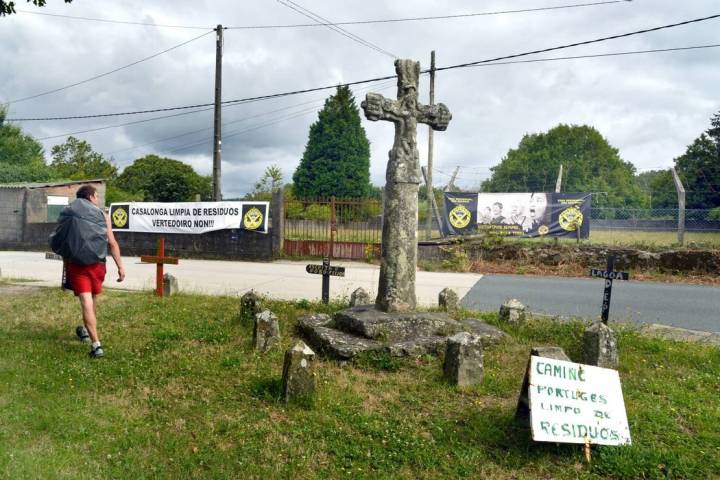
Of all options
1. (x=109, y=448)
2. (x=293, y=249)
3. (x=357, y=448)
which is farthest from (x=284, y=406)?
(x=293, y=249)

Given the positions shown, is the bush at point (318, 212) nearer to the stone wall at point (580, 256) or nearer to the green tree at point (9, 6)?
the stone wall at point (580, 256)

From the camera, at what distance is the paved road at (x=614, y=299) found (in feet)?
26.6

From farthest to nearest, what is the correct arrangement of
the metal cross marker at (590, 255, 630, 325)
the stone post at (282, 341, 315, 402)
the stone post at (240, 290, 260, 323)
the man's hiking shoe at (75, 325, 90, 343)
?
the stone post at (240, 290, 260, 323) < the metal cross marker at (590, 255, 630, 325) < the man's hiking shoe at (75, 325, 90, 343) < the stone post at (282, 341, 315, 402)

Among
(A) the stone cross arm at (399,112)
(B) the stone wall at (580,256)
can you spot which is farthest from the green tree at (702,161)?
(A) the stone cross arm at (399,112)

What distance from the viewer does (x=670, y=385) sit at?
4617 millimetres

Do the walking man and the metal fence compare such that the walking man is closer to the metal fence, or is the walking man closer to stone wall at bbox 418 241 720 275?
the metal fence

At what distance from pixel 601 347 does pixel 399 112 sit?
3.37 metres

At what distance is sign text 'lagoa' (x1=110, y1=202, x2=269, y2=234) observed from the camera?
16.4 m

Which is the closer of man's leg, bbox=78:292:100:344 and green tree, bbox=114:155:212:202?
man's leg, bbox=78:292:100:344

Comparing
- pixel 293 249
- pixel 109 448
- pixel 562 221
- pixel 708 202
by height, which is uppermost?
pixel 708 202

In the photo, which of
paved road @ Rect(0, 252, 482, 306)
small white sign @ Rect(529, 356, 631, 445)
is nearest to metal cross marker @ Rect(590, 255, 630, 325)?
small white sign @ Rect(529, 356, 631, 445)

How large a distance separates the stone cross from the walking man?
9.60ft

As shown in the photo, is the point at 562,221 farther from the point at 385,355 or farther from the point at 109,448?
the point at 109,448

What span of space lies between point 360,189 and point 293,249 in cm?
3748
